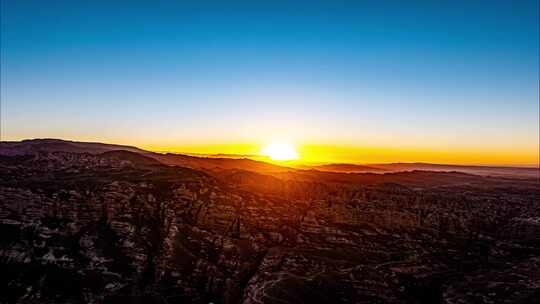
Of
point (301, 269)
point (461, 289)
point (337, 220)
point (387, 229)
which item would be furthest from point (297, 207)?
point (461, 289)

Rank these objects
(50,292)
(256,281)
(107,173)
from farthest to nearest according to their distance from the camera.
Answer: (107,173), (256,281), (50,292)

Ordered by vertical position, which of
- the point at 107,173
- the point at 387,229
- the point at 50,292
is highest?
the point at 107,173

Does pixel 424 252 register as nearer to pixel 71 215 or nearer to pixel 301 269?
pixel 301 269

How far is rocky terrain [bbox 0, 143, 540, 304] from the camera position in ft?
379

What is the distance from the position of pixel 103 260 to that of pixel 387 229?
8200cm

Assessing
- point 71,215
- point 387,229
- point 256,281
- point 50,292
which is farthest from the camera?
point 387,229

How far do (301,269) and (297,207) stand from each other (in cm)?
4064

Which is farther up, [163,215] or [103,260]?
[163,215]

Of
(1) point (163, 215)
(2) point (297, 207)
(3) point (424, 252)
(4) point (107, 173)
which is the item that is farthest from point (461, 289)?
(4) point (107, 173)

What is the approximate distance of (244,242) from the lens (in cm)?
14238

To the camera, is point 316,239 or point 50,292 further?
point 316,239

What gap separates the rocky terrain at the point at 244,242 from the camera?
116 meters

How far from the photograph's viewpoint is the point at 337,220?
520ft

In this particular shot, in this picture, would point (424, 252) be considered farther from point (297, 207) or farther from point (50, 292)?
point (50, 292)
